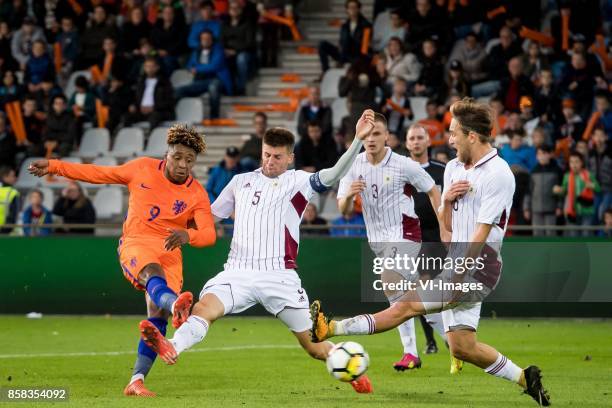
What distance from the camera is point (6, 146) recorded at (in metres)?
22.5

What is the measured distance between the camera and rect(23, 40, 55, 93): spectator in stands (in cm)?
2427

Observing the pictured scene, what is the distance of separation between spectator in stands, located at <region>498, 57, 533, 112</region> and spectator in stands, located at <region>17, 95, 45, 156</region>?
856 cm

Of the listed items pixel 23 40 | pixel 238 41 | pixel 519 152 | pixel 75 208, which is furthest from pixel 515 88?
pixel 23 40

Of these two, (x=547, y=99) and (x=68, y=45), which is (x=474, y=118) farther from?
(x=68, y=45)

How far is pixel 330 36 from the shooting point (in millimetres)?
25016

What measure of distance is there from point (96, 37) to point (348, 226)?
895cm

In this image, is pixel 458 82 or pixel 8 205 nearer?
pixel 8 205

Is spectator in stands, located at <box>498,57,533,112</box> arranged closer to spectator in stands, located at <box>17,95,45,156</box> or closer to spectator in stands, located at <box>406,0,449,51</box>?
spectator in stands, located at <box>406,0,449,51</box>

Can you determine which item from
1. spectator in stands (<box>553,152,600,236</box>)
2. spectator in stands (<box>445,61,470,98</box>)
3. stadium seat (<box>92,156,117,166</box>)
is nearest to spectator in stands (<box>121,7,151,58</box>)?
stadium seat (<box>92,156,117,166</box>)

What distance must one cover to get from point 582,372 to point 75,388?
15.4 feet

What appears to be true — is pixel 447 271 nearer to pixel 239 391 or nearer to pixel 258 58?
pixel 239 391

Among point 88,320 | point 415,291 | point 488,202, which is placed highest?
point 488,202

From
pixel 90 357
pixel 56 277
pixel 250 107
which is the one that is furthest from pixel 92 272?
pixel 250 107

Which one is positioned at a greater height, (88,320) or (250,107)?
(250,107)
